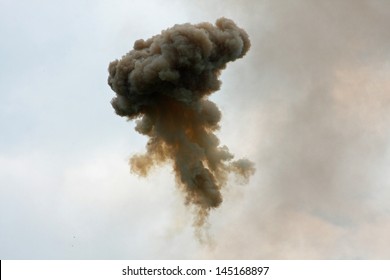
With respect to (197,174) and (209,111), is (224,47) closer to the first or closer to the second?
(209,111)

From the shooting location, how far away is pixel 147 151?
80438 mm

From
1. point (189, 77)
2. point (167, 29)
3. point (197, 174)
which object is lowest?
point (197, 174)

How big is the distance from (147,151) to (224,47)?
56.8 feet

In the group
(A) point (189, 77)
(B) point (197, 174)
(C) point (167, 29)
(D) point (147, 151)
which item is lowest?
(B) point (197, 174)

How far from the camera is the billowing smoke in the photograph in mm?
75188

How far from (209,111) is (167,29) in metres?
12.1

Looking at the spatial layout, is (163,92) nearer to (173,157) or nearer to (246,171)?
(173,157)

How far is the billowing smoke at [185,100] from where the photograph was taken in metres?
75.2

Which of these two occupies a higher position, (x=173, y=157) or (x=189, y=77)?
(x=189, y=77)

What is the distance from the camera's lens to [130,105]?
78.4 metres

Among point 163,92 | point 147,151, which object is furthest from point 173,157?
point 163,92

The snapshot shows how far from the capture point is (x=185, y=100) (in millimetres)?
75750

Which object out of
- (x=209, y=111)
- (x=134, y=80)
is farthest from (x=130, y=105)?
(x=209, y=111)

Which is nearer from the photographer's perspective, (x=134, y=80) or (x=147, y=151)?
(x=134, y=80)
